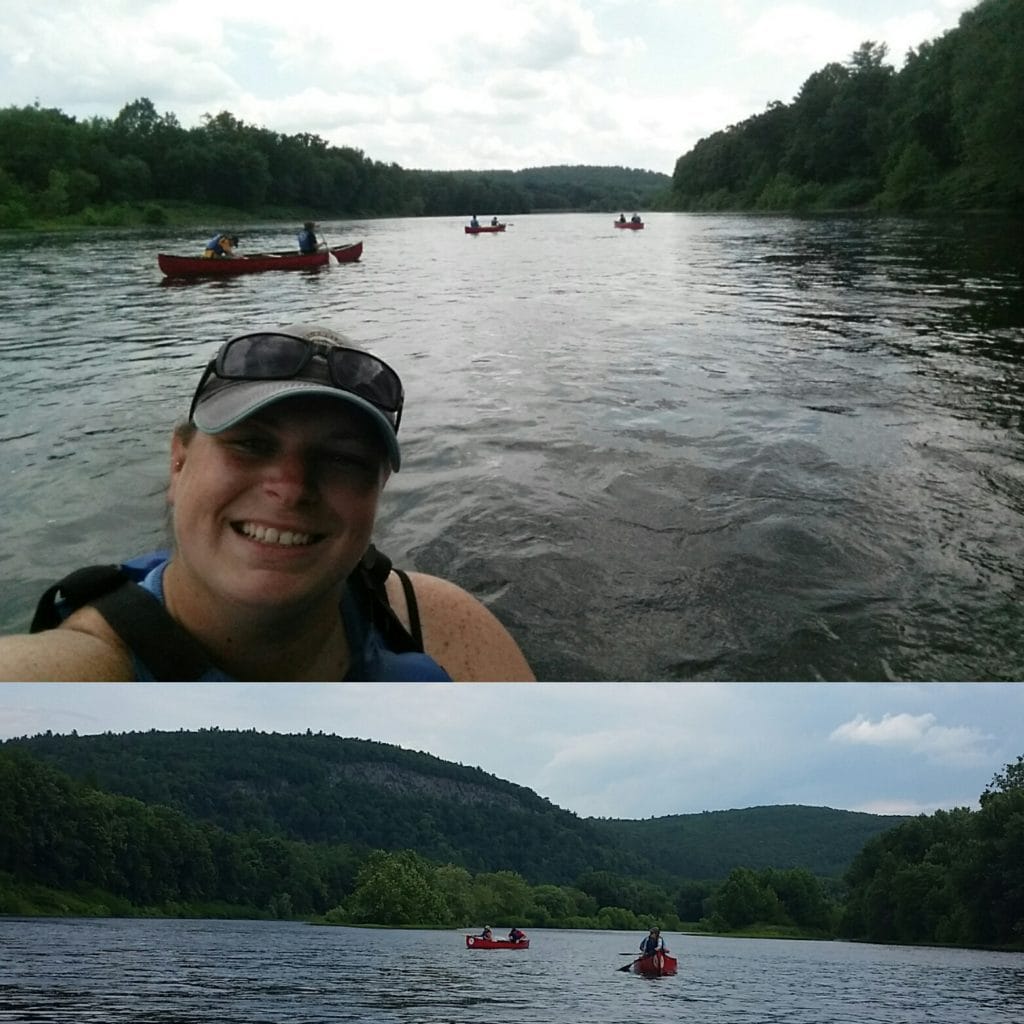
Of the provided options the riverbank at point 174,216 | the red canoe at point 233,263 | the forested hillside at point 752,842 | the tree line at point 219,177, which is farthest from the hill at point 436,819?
the red canoe at point 233,263

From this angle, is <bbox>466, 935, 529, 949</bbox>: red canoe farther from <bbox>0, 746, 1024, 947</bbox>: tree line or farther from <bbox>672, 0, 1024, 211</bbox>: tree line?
<bbox>672, 0, 1024, 211</bbox>: tree line

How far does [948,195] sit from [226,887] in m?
30.2

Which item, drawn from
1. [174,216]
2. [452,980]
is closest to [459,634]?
[452,980]

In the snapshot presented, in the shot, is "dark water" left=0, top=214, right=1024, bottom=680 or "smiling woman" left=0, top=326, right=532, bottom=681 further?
"dark water" left=0, top=214, right=1024, bottom=680

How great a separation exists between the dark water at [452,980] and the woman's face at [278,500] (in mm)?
4210

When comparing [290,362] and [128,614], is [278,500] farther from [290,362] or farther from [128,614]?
[128,614]

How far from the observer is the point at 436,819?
5.14m

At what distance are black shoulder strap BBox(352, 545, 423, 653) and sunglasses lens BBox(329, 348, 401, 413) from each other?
1.42 feet

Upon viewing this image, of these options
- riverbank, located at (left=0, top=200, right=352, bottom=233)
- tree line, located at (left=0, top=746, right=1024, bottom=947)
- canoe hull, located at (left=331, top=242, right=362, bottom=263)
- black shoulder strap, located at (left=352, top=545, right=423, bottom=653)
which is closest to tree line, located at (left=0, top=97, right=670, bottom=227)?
riverbank, located at (left=0, top=200, right=352, bottom=233)

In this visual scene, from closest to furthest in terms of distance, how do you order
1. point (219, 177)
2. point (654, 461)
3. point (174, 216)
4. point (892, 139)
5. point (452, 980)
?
point (654, 461) → point (452, 980) → point (219, 177) → point (174, 216) → point (892, 139)

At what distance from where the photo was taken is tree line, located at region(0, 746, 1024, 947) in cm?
513

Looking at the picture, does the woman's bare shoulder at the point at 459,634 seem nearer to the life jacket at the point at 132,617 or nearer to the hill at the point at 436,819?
the life jacket at the point at 132,617

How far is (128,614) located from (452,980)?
557 cm

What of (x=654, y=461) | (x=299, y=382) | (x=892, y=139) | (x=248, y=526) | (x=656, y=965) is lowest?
(x=656, y=965)
